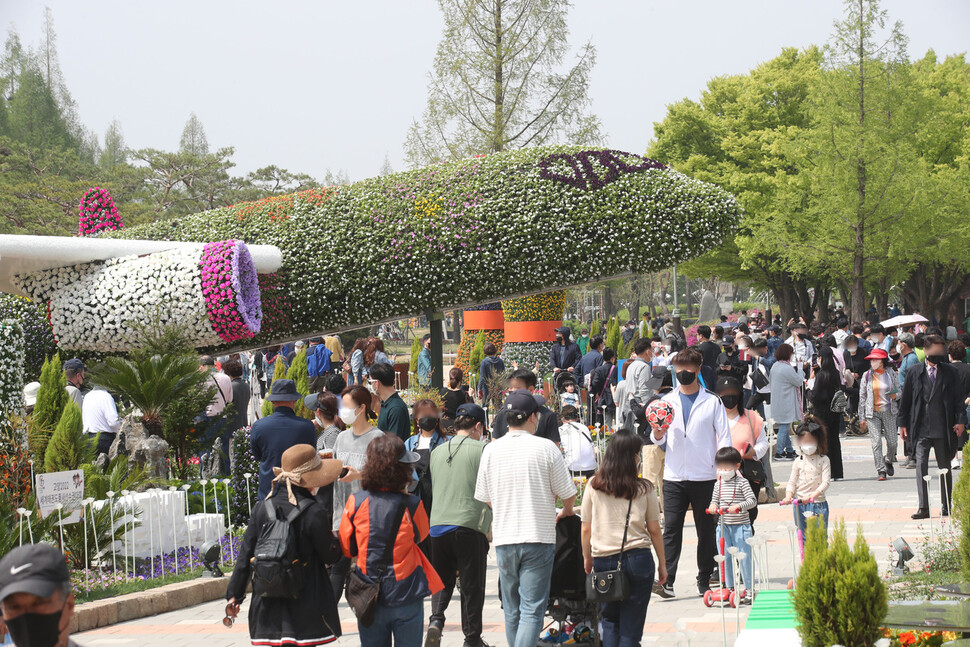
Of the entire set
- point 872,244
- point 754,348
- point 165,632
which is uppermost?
point 872,244

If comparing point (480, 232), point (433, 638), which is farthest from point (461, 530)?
point (480, 232)

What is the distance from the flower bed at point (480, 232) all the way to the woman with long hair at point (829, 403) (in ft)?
11.8

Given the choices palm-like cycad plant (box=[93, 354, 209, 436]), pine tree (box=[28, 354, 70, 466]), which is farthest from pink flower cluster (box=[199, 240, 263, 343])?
pine tree (box=[28, 354, 70, 466])

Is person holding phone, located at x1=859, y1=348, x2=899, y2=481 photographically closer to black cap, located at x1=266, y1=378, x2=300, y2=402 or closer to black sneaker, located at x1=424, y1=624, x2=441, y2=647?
black cap, located at x1=266, y1=378, x2=300, y2=402

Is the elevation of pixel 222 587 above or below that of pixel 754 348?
below

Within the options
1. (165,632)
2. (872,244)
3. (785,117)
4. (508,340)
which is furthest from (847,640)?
(785,117)

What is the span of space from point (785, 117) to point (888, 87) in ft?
45.9

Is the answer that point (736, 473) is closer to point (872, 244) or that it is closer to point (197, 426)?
point (197, 426)

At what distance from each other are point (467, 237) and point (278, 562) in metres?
11.4

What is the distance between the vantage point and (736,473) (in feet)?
25.2

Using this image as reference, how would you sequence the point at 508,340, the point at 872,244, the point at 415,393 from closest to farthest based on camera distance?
the point at 415,393, the point at 508,340, the point at 872,244

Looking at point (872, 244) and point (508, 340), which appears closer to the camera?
point (508, 340)

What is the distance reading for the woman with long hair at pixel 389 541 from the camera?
17.5 ft

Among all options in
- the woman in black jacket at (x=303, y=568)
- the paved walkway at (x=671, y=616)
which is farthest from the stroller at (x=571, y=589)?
the woman in black jacket at (x=303, y=568)
